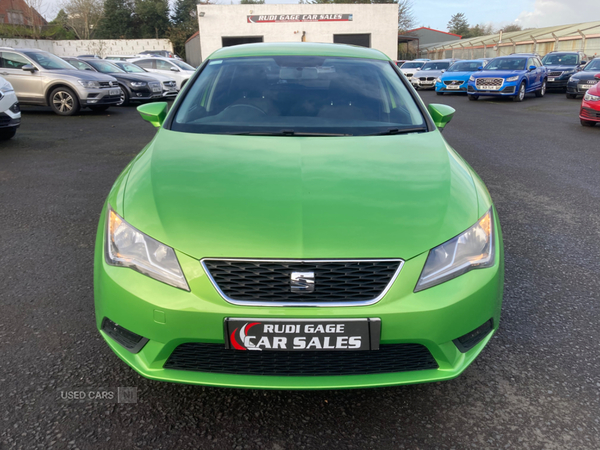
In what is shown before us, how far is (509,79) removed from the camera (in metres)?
15.9

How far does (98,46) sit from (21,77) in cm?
3195

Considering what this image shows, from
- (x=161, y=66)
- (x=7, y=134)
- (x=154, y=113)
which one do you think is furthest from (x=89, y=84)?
A: (x=154, y=113)

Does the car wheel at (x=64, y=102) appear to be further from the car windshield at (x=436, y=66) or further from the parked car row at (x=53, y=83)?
the car windshield at (x=436, y=66)

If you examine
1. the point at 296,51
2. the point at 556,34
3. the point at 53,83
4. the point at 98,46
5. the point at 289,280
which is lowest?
the point at 289,280

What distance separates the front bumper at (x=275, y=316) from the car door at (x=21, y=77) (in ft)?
37.9

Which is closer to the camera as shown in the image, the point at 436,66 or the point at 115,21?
the point at 436,66

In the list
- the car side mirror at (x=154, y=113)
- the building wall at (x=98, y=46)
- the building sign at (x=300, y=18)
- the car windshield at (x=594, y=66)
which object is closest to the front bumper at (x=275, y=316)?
the car side mirror at (x=154, y=113)

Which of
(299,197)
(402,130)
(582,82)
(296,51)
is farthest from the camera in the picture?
(582,82)

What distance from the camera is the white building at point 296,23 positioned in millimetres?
34062

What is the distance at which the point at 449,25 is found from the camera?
315 ft

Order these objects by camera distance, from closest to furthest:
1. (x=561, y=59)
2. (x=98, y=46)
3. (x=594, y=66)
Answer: (x=594, y=66) → (x=561, y=59) → (x=98, y=46)

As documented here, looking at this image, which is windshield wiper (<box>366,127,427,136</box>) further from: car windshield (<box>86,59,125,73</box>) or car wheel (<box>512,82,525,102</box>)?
car wheel (<box>512,82,525,102</box>)

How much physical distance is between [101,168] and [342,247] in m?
5.57

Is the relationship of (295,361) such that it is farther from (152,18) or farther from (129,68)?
(152,18)
